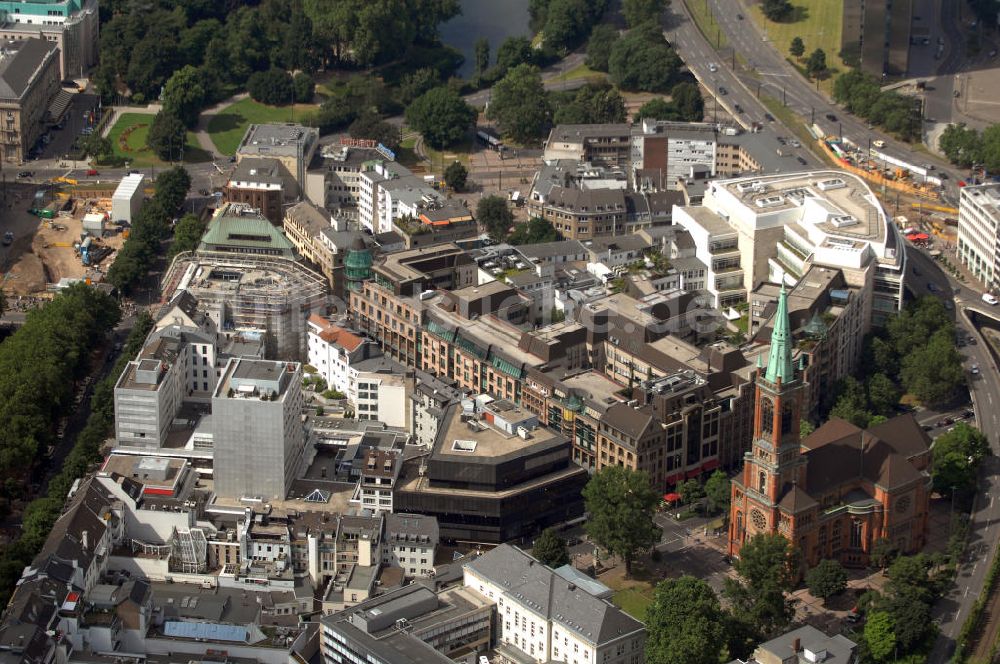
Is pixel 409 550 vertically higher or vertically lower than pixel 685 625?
lower

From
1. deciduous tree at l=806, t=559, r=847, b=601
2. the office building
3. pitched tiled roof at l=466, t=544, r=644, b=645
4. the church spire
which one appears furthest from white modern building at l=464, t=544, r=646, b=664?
the church spire

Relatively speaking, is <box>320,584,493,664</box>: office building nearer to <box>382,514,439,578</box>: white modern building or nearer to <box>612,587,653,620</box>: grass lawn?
<box>382,514,439,578</box>: white modern building

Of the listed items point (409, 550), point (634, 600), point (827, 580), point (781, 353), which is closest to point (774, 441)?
point (781, 353)

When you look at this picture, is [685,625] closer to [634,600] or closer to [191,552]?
[634,600]

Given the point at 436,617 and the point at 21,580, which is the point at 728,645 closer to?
the point at 436,617

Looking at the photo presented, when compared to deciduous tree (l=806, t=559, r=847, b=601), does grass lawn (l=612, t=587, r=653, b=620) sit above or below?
below

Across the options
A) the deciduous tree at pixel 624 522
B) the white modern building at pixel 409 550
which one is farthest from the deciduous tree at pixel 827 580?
the white modern building at pixel 409 550
